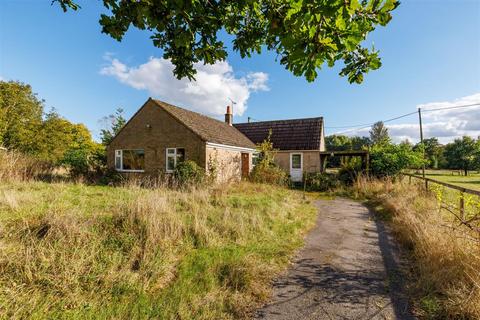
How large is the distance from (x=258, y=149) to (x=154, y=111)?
857 centimetres

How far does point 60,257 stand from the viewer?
329cm

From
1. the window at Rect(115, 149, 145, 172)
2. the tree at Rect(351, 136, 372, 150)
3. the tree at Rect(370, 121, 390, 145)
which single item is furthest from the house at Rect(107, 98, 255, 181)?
the tree at Rect(370, 121, 390, 145)

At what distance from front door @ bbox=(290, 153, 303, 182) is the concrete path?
1339cm

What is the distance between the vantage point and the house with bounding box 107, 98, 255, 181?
1412 cm

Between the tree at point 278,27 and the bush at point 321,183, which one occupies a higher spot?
the tree at point 278,27

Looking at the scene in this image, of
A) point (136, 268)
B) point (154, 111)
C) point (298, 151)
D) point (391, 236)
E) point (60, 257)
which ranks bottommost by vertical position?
point (391, 236)

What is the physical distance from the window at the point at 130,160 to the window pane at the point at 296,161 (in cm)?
1250

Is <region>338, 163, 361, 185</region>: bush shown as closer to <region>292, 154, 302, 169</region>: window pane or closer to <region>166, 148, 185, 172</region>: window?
<region>292, 154, 302, 169</region>: window pane

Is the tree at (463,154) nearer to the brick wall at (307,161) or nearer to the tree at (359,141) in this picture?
the tree at (359,141)

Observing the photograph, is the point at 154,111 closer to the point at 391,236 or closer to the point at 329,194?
the point at 329,194

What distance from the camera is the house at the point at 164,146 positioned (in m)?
14.1

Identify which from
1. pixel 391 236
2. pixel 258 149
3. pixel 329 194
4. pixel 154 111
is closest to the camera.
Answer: pixel 391 236

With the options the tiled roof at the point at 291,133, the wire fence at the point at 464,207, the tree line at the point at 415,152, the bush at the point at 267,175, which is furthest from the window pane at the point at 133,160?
the tree line at the point at 415,152

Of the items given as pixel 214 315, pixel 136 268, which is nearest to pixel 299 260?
pixel 214 315
